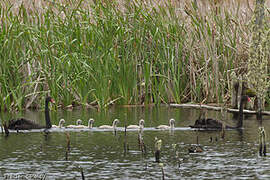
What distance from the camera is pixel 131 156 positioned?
1270cm

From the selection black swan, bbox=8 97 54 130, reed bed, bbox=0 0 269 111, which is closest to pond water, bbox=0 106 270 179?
black swan, bbox=8 97 54 130

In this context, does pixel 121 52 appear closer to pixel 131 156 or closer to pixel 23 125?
pixel 23 125

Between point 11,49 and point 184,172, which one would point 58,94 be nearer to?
point 11,49

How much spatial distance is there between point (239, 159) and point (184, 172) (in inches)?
60.8

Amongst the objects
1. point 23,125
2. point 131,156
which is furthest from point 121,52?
point 131,156

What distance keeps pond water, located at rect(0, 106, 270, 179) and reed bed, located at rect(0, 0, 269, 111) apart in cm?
359

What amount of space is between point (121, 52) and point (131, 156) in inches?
378

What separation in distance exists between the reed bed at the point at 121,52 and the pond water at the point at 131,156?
3590 mm

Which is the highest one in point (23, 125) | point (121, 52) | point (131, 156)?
point (121, 52)

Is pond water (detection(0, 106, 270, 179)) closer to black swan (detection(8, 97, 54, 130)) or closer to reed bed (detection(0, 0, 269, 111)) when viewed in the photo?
black swan (detection(8, 97, 54, 130))

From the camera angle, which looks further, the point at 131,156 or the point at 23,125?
the point at 23,125

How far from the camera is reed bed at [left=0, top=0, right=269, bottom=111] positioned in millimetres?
20734

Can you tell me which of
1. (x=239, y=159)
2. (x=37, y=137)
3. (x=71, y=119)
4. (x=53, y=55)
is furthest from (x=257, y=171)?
(x=53, y=55)

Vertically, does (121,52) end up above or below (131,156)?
above
